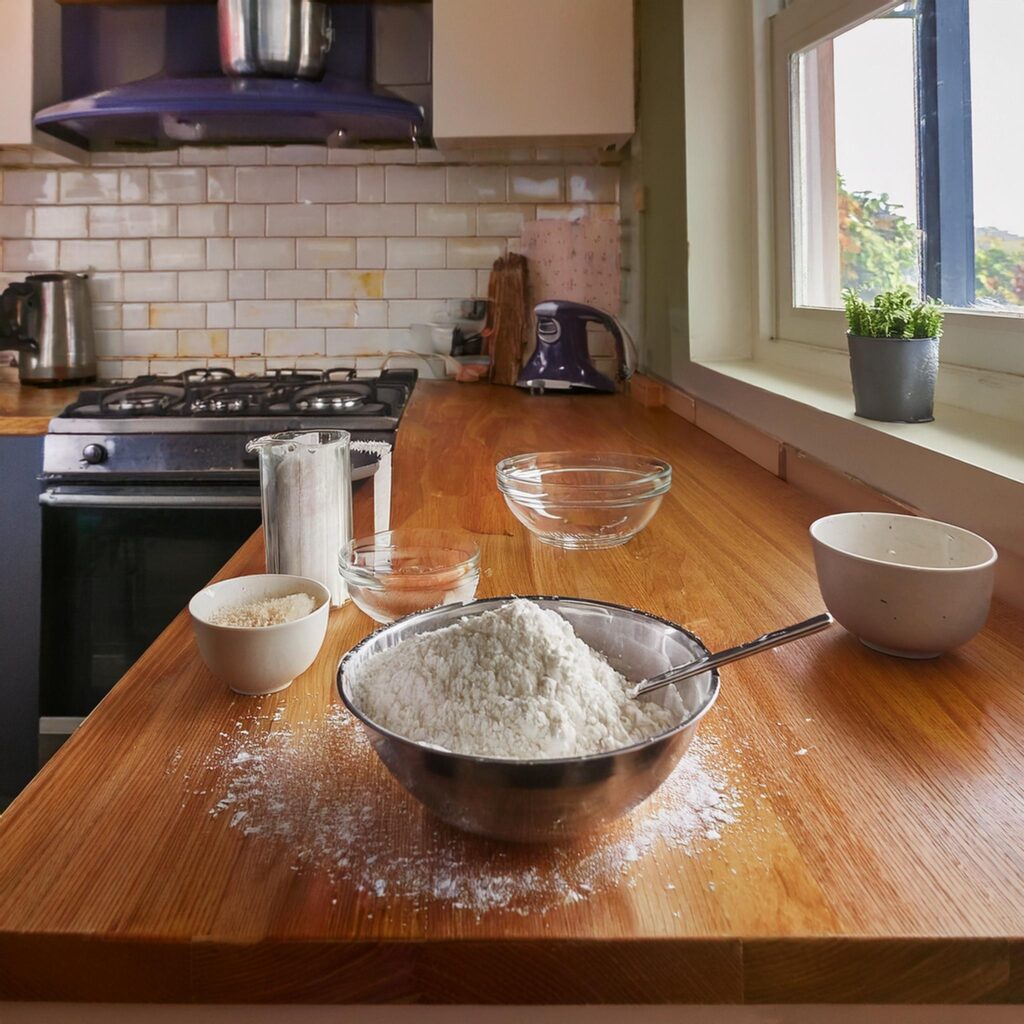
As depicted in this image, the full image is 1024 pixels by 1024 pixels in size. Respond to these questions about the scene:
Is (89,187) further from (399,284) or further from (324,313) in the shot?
(399,284)

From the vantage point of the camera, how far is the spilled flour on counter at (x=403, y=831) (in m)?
0.43

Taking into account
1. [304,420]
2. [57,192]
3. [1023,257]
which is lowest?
[304,420]

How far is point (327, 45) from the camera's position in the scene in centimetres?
220

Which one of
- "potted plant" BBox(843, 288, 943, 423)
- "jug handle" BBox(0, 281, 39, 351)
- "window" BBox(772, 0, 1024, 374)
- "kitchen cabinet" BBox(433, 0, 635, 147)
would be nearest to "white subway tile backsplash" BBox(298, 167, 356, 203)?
"kitchen cabinet" BBox(433, 0, 635, 147)

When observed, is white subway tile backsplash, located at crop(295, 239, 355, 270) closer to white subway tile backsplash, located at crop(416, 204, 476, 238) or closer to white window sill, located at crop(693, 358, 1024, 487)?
white subway tile backsplash, located at crop(416, 204, 476, 238)

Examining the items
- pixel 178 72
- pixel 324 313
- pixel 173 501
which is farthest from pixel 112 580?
pixel 178 72

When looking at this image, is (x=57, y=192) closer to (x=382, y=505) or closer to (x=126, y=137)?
(x=126, y=137)

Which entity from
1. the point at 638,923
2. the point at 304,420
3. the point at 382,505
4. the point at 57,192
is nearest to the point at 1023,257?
the point at 382,505

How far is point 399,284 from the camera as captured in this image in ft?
8.16

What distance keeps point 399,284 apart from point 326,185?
34 cm

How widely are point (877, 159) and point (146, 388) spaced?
154 cm

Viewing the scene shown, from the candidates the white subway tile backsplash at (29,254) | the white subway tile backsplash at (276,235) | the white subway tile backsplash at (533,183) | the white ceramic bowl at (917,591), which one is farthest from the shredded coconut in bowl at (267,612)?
the white subway tile backsplash at (29,254)

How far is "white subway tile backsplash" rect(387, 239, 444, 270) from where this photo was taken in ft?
8.11

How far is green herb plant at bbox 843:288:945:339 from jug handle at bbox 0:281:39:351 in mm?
2100
